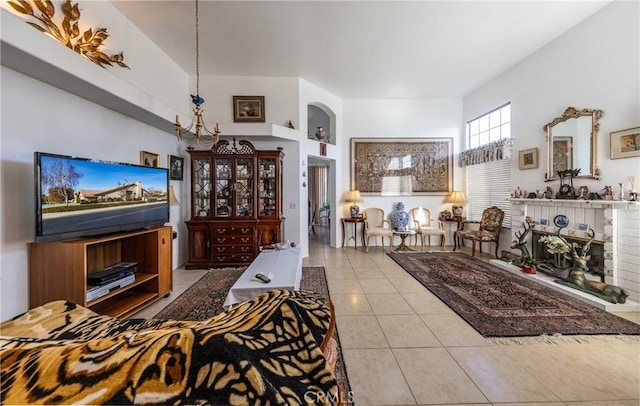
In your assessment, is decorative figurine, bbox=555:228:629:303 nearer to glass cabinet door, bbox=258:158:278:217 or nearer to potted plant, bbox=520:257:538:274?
potted plant, bbox=520:257:538:274

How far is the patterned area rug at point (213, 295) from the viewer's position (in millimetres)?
2497

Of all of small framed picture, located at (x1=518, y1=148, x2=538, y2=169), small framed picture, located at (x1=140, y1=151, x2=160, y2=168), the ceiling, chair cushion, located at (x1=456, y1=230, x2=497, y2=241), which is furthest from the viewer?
chair cushion, located at (x1=456, y1=230, x2=497, y2=241)

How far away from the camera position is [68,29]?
2312 mm

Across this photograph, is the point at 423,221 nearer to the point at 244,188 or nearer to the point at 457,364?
the point at 244,188

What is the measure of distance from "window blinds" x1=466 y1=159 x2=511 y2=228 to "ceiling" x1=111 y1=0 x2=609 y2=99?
1836mm

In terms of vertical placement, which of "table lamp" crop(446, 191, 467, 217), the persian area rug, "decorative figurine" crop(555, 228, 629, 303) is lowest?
the persian area rug

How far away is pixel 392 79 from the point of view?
15.9 feet

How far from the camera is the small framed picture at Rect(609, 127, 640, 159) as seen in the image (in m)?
2.74

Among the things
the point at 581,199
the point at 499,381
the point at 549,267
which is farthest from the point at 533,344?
the point at 581,199

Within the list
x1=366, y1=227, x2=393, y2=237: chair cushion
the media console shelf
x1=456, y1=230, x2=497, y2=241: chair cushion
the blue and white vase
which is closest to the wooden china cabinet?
the media console shelf

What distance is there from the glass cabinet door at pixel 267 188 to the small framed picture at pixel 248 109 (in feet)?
3.02

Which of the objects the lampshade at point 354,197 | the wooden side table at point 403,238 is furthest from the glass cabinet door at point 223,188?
the wooden side table at point 403,238

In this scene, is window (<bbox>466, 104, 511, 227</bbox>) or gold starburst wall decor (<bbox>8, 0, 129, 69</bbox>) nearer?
gold starburst wall decor (<bbox>8, 0, 129, 69</bbox>)

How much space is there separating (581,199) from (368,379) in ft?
12.2
